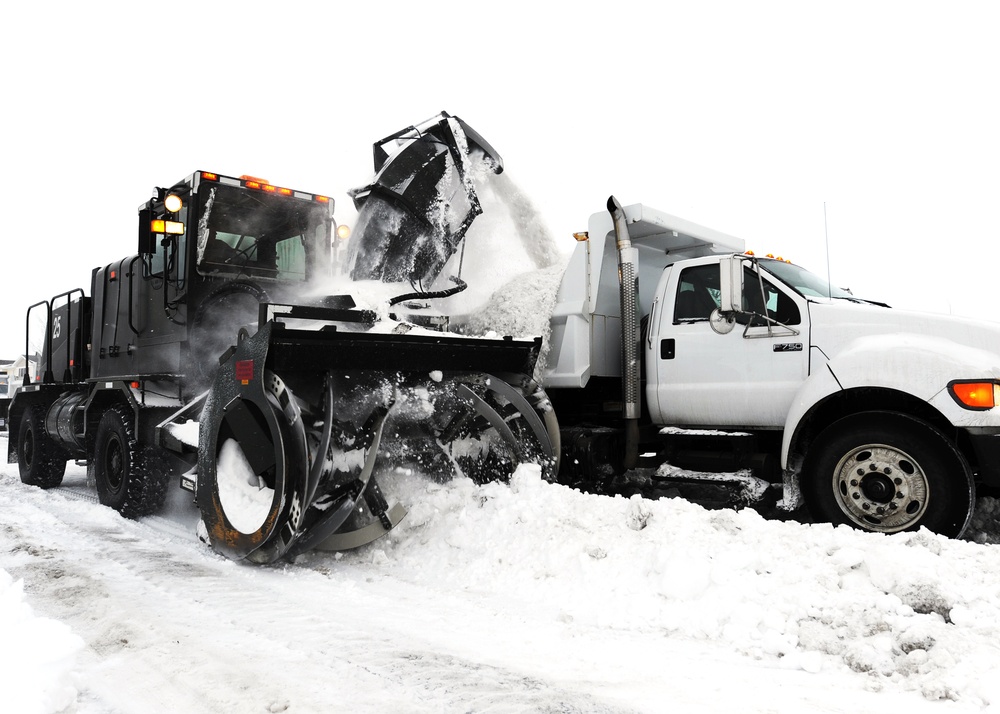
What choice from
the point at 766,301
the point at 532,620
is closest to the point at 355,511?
the point at 532,620

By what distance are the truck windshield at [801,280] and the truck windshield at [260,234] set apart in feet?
13.5

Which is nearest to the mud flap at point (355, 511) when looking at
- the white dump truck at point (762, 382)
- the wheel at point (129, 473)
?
the white dump truck at point (762, 382)

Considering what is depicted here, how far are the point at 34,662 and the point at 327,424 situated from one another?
1985 mm

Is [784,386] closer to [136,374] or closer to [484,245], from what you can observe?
[484,245]

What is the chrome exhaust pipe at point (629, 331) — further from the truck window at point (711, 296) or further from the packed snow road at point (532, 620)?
the packed snow road at point (532, 620)

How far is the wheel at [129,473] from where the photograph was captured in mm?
6688

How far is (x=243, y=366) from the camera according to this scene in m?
4.55

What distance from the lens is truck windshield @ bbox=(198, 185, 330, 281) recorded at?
642 cm

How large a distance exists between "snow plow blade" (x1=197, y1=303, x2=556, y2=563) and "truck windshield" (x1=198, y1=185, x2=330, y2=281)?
6.44ft

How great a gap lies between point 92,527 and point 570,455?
4.15 m

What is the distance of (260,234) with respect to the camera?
22.1 feet

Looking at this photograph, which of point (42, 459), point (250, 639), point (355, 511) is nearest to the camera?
point (250, 639)

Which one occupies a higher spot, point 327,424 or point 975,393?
point 975,393

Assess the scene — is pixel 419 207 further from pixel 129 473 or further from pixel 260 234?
pixel 129 473
